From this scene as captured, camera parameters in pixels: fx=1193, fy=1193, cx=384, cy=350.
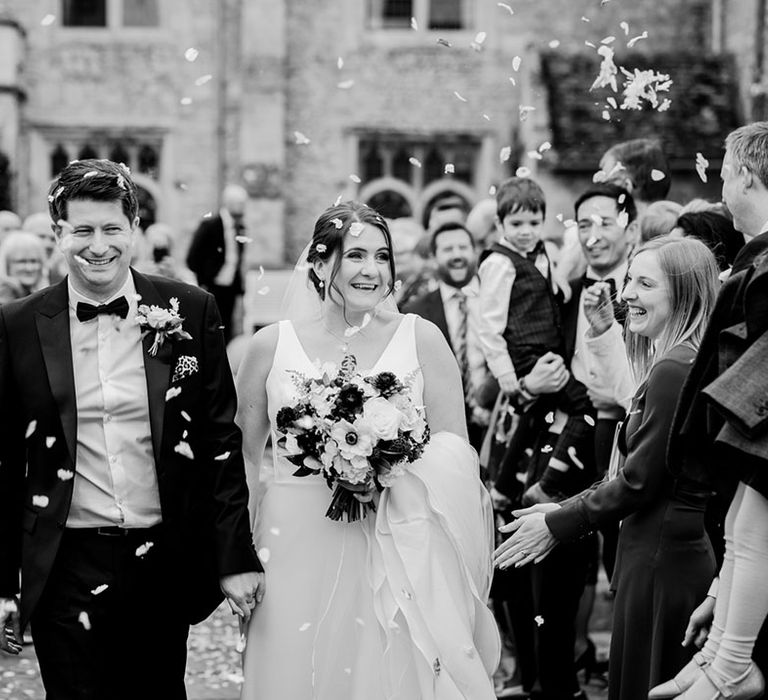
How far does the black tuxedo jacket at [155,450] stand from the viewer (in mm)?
3990

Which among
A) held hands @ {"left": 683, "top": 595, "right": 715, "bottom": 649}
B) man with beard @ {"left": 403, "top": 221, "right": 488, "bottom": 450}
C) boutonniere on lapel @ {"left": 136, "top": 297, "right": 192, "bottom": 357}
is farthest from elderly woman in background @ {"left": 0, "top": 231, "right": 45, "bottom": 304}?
held hands @ {"left": 683, "top": 595, "right": 715, "bottom": 649}

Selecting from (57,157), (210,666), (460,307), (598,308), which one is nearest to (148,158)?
(57,157)

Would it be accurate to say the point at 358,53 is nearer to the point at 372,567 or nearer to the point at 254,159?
the point at 254,159

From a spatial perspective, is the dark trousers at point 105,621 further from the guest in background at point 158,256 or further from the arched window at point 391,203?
the arched window at point 391,203

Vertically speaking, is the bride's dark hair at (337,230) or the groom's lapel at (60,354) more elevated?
the bride's dark hair at (337,230)

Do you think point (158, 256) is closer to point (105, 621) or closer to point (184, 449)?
point (184, 449)

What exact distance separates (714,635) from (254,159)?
52.2 ft

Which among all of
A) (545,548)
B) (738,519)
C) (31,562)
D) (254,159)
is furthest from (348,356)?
(254,159)

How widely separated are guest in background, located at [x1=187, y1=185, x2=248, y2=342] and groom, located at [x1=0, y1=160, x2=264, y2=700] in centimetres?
857

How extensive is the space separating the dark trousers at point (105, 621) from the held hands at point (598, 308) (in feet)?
7.57

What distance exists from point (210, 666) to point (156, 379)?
123 inches

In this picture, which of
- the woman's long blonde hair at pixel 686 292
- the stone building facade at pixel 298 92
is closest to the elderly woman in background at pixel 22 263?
the woman's long blonde hair at pixel 686 292

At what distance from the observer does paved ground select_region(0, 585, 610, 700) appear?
20.3 feet

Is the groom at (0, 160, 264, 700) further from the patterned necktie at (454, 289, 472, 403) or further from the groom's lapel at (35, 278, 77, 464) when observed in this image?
the patterned necktie at (454, 289, 472, 403)
